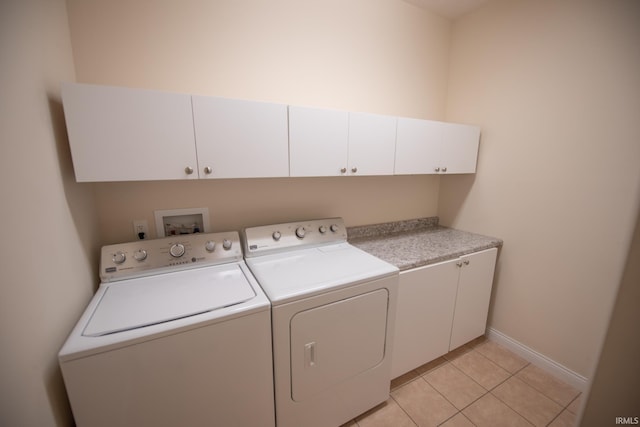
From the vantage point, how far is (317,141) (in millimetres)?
1461

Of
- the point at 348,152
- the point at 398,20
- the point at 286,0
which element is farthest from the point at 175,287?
the point at 398,20

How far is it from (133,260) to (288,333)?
2.96ft

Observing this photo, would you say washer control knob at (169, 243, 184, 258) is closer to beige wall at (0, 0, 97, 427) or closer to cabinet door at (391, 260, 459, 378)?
beige wall at (0, 0, 97, 427)

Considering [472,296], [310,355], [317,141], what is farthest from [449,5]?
[310,355]

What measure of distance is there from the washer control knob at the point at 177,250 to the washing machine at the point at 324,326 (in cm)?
35

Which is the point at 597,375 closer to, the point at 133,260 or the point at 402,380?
the point at 402,380

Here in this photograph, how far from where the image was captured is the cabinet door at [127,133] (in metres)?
1.00

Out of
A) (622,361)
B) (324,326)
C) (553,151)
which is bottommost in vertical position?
(324,326)

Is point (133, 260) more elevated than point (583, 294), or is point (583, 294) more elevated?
point (133, 260)

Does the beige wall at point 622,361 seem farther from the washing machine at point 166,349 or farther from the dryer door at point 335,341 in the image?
the washing machine at point 166,349

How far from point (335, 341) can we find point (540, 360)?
178 cm

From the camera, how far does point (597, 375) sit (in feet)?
1.78

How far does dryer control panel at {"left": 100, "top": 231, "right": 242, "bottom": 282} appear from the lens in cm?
125

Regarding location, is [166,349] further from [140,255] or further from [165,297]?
[140,255]
